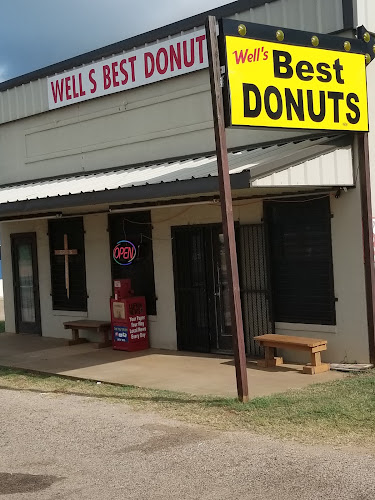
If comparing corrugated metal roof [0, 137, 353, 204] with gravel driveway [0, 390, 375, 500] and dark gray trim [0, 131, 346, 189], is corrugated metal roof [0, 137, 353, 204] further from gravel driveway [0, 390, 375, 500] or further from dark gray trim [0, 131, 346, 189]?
gravel driveway [0, 390, 375, 500]

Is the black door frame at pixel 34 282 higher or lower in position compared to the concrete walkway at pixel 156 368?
higher

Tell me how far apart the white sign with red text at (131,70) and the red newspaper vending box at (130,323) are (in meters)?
3.85

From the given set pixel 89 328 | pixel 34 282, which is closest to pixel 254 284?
pixel 89 328

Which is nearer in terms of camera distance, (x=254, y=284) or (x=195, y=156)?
(x=254, y=284)

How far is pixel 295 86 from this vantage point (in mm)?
9094

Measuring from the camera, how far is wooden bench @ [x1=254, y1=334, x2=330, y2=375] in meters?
10.1

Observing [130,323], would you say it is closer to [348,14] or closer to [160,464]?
[348,14]

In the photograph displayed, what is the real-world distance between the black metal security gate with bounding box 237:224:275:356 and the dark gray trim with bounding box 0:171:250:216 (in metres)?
2.05

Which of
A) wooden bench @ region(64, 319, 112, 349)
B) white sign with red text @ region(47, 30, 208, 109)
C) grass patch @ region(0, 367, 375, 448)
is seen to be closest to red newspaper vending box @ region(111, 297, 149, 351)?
wooden bench @ region(64, 319, 112, 349)

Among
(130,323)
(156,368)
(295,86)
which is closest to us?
(295,86)

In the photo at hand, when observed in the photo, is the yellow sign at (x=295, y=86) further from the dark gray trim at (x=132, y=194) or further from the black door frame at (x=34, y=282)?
the black door frame at (x=34, y=282)

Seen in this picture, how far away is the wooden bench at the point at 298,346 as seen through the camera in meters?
10.1

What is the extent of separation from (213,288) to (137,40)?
4641 mm

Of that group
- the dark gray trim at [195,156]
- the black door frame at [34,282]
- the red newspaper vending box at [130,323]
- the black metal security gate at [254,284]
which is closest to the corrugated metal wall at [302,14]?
the dark gray trim at [195,156]
